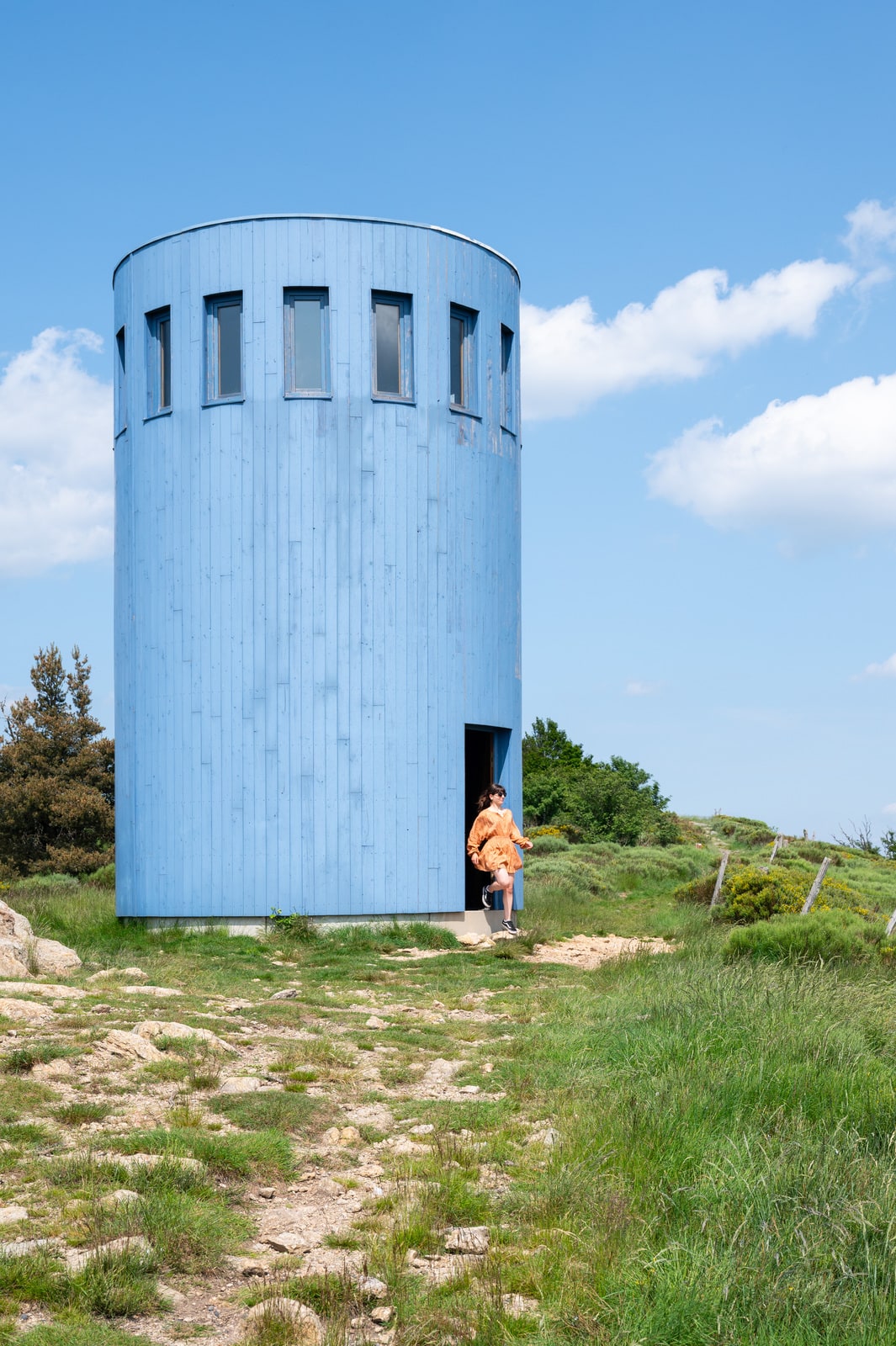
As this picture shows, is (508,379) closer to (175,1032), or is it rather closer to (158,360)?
(158,360)

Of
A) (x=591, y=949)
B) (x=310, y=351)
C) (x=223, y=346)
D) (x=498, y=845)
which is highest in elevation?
(x=223, y=346)

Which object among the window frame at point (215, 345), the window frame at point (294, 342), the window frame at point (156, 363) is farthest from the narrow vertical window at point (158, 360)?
the window frame at point (294, 342)

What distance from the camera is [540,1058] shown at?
791 cm

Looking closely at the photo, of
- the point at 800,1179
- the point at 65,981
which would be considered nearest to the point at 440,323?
the point at 65,981

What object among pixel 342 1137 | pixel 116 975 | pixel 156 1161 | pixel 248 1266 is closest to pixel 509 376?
pixel 116 975

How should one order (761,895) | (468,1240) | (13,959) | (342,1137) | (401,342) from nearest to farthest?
(468,1240), (342,1137), (13,959), (401,342), (761,895)

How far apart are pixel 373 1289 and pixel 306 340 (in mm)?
14013

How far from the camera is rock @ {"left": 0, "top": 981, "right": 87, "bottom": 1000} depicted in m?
9.22

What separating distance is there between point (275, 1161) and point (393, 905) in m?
10.2

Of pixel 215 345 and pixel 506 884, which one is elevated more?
pixel 215 345

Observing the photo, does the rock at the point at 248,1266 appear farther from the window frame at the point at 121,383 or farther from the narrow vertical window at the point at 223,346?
the window frame at the point at 121,383

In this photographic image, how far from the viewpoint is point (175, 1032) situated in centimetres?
809

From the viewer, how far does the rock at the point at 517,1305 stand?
4.21 m

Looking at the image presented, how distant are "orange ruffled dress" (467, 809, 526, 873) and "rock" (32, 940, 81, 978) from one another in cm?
582
